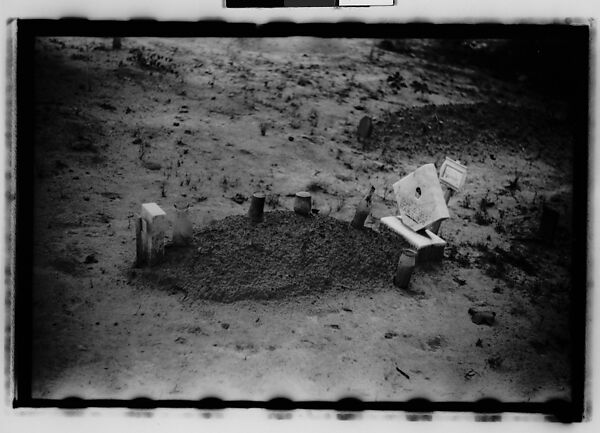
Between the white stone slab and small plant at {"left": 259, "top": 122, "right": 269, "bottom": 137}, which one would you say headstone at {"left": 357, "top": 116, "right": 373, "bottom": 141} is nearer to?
small plant at {"left": 259, "top": 122, "right": 269, "bottom": 137}

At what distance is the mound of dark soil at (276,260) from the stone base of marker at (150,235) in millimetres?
103

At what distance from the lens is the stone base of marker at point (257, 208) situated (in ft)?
17.2

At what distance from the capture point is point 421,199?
534 cm

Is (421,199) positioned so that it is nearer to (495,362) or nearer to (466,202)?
(466,202)

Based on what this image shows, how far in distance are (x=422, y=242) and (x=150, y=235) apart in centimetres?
233

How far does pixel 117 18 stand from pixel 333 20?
153cm

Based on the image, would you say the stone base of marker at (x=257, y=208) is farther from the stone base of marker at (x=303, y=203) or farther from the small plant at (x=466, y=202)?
the small plant at (x=466, y=202)

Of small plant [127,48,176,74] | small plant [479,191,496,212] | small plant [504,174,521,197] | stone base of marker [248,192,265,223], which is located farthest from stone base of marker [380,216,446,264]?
small plant [127,48,176,74]

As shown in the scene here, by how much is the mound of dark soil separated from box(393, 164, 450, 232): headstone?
265mm

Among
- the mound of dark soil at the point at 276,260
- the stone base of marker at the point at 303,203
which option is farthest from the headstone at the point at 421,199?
the stone base of marker at the point at 303,203

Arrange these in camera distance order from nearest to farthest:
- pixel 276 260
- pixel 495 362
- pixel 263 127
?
pixel 495 362 < pixel 276 260 < pixel 263 127

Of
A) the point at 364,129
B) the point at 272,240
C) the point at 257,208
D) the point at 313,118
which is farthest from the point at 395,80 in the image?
the point at 272,240

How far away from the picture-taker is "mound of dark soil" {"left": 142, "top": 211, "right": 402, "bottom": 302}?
4.76m

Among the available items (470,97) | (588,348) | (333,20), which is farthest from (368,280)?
(470,97)
